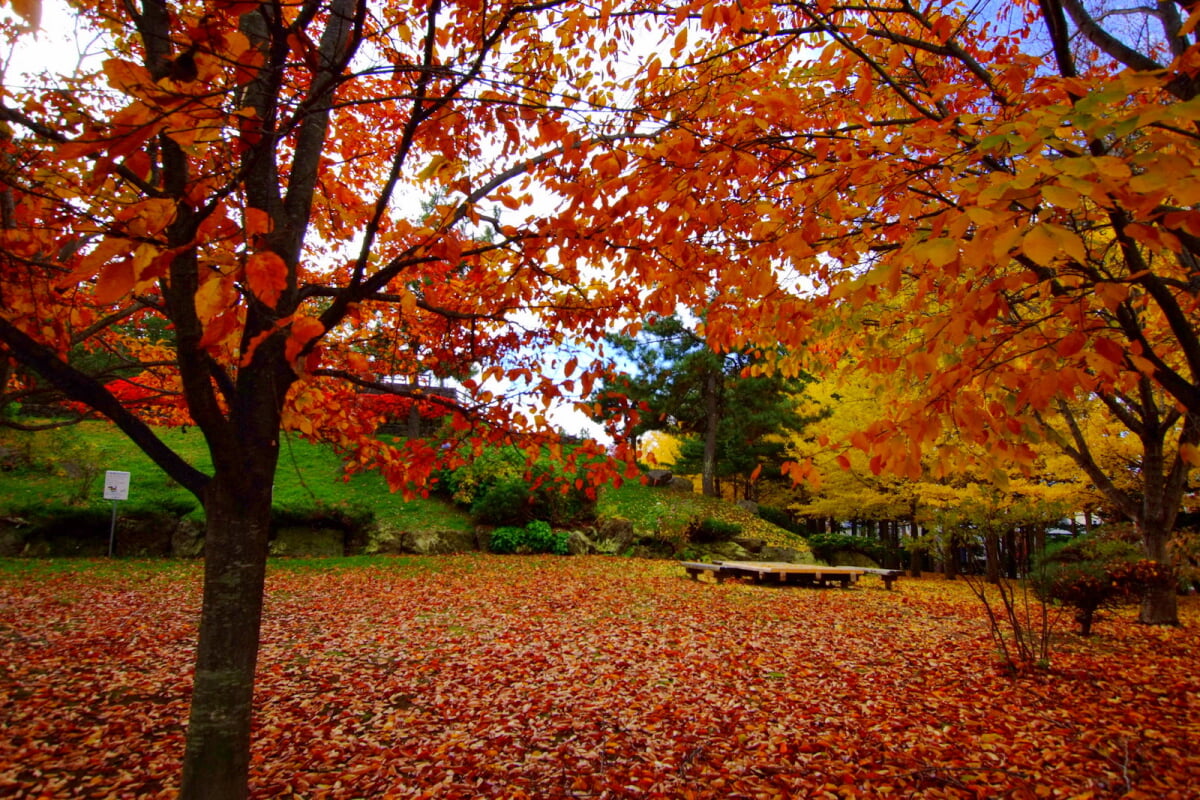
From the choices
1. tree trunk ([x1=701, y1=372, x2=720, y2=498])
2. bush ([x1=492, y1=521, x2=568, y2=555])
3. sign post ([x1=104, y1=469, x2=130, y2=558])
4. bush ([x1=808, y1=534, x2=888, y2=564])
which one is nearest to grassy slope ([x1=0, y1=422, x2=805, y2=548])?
tree trunk ([x1=701, y1=372, x2=720, y2=498])

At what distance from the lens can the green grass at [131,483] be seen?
40.1 ft

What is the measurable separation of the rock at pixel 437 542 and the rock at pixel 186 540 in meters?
3.92

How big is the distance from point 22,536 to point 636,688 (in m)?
12.4

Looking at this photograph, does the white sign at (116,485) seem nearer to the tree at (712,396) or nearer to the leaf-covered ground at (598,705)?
the leaf-covered ground at (598,705)

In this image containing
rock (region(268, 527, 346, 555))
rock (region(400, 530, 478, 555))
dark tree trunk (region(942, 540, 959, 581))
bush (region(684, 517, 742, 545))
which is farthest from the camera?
bush (region(684, 517, 742, 545))

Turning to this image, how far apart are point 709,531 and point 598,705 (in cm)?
1214

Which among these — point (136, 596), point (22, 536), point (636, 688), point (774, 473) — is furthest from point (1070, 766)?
point (774, 473)

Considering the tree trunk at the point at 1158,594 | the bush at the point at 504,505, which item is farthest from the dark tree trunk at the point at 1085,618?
the bush at the point at 504,505

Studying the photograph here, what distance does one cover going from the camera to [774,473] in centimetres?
2322

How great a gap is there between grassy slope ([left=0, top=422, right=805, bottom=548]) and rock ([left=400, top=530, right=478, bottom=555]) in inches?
15.4

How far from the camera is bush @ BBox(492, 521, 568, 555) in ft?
46.5

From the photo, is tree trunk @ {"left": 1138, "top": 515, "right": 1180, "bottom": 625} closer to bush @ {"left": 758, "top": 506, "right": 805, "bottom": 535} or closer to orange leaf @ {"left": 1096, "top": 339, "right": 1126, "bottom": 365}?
orange leaf @ {"left": 1096, "top": 339, "right": 1126, "bottom": 365}

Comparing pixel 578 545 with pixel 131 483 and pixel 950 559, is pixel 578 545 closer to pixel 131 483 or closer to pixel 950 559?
pixel 950 559

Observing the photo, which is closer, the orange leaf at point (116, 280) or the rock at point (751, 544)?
the orange leaf at point (116, 280)
